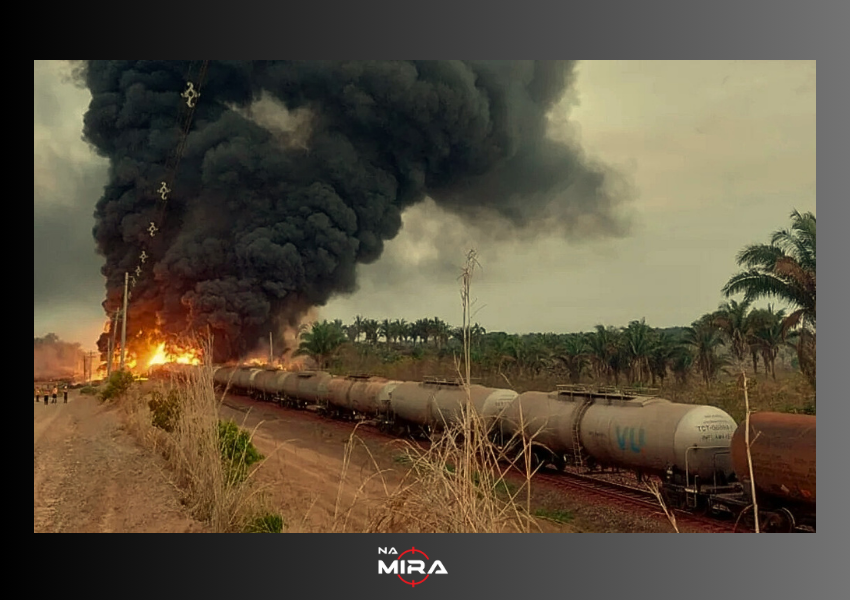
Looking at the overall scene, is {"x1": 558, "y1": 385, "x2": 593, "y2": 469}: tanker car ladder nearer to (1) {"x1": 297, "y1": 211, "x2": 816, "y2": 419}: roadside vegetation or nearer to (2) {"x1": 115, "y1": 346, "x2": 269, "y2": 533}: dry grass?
(1) {"x1": 297, "y1": 211, "x2": 816, "y2": 419}: roadside vegetation

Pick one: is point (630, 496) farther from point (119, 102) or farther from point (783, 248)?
point (119, 102)

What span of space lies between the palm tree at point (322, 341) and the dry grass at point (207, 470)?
20.1ft

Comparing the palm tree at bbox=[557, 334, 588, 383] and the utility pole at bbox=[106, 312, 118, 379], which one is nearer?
the utility pole at bbox=[106, 312, 118, 379]

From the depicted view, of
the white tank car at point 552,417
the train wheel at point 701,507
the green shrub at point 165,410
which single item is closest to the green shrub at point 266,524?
the green shrub at point 165,410

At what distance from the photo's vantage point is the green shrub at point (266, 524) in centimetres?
416

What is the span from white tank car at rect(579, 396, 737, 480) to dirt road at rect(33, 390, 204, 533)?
16.7ft

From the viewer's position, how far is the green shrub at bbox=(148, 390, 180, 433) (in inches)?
239

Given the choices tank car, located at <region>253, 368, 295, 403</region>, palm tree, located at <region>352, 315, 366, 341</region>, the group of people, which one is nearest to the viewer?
the group of people

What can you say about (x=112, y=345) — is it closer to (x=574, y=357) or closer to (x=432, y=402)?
(x=432, y=402)

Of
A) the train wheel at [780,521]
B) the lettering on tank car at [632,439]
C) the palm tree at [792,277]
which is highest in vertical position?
the palm tree at [792,277]

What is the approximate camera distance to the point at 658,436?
7.20 meters

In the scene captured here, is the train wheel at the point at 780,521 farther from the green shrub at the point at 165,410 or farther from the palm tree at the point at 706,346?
the green shrub at the point at 165,410

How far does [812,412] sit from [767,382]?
1739 mm

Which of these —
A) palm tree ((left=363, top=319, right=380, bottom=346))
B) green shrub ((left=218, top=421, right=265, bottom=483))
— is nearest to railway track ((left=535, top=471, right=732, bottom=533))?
palm tree ((left=363, top=319, right=380, bottom=346))
